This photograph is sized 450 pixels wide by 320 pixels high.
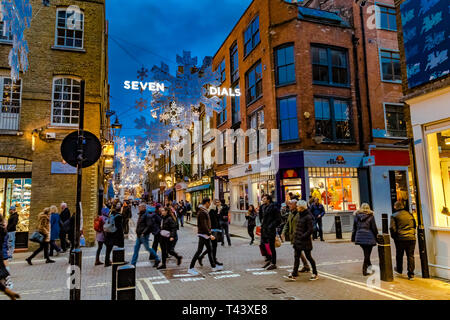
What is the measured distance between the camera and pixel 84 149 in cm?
559

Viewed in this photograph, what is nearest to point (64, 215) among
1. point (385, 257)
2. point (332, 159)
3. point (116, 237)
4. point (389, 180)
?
point (116, 237)

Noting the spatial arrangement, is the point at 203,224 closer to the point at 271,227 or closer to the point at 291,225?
the point at 271,227

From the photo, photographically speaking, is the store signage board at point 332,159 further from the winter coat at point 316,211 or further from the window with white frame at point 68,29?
the window with white frame at point 68,29

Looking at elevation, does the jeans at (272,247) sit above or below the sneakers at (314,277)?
above

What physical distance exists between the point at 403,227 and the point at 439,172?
5.64ft

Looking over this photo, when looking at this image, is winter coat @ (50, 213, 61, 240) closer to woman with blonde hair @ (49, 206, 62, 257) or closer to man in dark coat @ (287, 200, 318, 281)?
woman with blonde hair @ (49, 206, 62, 257)

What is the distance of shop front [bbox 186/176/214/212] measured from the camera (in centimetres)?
2886

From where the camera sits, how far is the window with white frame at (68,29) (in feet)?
45.3

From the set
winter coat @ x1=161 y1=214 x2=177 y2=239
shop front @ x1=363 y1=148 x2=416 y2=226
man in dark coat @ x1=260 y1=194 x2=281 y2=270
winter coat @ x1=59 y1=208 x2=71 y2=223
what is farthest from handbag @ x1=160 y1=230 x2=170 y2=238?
shop front @ x1=363 y1=148 x2=416 y2=226

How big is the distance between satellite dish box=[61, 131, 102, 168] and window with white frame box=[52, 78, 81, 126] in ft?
29.2

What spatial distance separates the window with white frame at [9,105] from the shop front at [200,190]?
17404mm

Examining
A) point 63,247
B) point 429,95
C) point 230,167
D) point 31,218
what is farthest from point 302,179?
point 31,218

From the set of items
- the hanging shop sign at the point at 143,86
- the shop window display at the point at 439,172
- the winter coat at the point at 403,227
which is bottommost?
the winter coat at the point at 403,227

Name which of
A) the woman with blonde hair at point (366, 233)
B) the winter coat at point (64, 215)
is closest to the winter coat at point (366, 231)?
the woman with blonde hair at point (366, 233)
